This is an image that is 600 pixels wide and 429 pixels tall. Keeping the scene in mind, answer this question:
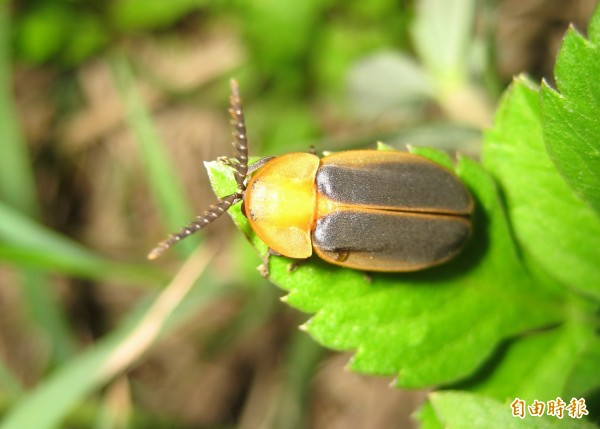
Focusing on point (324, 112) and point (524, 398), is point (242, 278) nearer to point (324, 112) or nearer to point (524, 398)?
point (324, 112)

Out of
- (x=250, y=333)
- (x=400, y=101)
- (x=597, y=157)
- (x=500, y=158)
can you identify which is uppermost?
(x=597, y=157)

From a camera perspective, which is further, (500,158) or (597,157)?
(500,158)

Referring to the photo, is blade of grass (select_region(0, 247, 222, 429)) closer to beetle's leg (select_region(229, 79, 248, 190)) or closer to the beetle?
the beetle

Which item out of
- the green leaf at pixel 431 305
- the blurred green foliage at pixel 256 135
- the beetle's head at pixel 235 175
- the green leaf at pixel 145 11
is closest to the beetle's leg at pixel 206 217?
the beetle's head at pixel 235 175

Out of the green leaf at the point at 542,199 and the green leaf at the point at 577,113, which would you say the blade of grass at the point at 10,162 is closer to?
the green leaf at the point at 542,199

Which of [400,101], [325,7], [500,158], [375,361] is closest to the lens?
[375,361]

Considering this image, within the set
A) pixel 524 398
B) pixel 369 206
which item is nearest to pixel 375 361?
pixel 524 398

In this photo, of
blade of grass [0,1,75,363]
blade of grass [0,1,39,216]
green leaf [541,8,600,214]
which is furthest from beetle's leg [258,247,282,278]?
blade of grass [0,1,39,216]

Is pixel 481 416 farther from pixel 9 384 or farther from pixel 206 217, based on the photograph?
pixel 9 384
